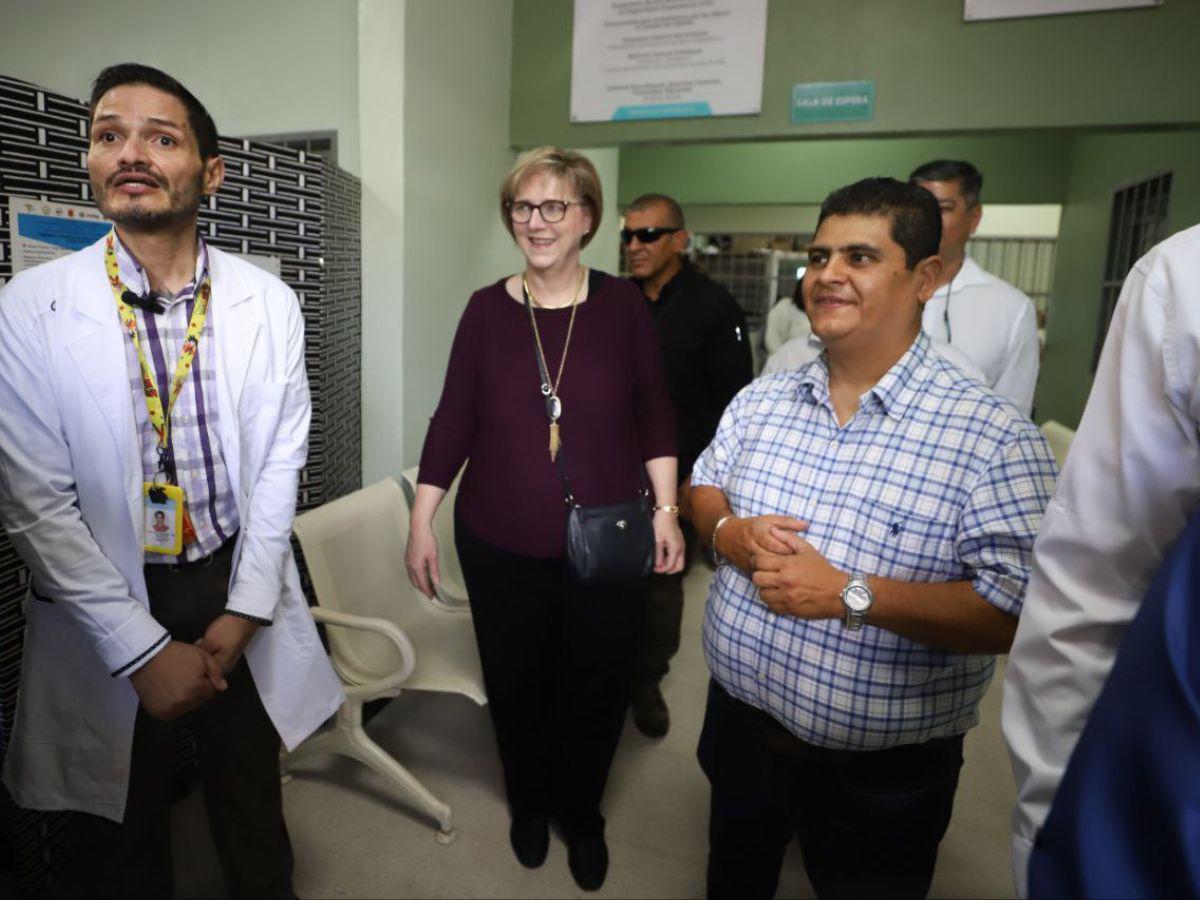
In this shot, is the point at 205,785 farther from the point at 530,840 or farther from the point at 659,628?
the point at 659,628

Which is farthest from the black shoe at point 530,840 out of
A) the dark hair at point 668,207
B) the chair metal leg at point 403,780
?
the dark hair at point 668,207

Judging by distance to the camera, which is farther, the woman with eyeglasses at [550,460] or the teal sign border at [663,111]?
the teal sign border at [663,111]

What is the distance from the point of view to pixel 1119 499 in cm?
Result: 61

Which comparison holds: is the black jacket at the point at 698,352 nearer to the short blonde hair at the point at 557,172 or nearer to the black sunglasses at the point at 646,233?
the black sunglasses at the point at 646,233

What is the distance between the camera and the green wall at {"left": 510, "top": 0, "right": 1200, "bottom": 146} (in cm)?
241

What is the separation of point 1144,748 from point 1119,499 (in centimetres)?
A: 21

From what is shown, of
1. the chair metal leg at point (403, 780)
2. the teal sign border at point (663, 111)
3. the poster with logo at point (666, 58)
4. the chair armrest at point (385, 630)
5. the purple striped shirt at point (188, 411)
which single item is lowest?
the chair metal leg at point (403, 780)

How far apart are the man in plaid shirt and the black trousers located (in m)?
0.42

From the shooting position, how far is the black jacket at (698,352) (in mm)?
2471

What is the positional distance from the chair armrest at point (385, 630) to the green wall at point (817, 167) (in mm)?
4138

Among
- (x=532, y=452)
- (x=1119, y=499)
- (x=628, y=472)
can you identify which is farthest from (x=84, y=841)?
(x=1119, y=499)

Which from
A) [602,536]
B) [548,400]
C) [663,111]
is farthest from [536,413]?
[663,111]

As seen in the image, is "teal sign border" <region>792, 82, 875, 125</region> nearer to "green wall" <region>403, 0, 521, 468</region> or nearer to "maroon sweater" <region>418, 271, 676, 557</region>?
"green wall" <region>403, 0, 521, 468</region>

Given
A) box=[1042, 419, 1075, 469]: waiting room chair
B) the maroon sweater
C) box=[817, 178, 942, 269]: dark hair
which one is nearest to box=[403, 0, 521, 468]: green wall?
the maroon sweater
